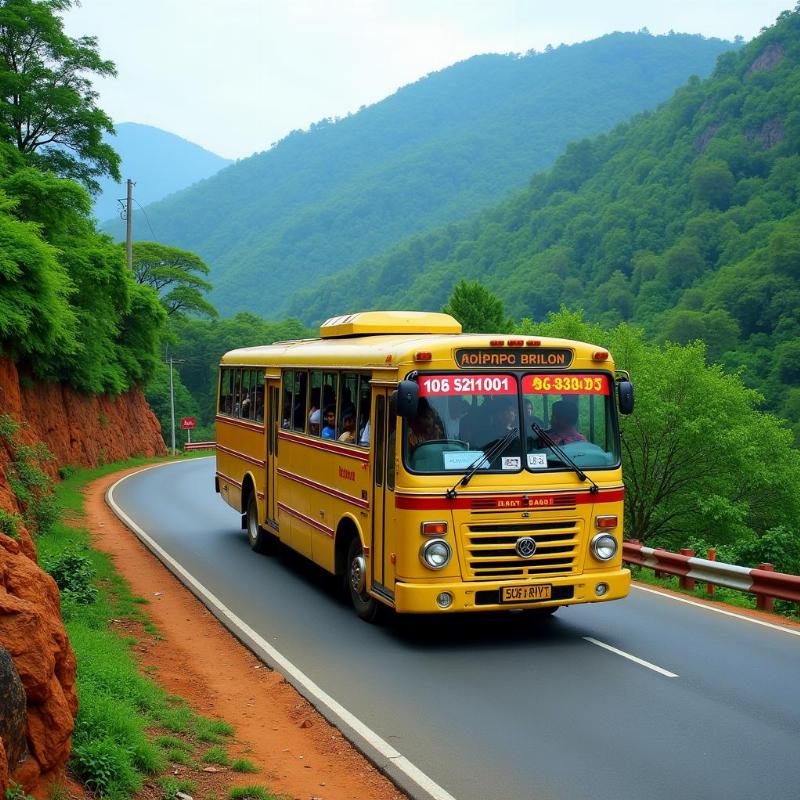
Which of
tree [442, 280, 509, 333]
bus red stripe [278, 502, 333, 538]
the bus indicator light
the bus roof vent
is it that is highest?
tree [442, 280, 509, 333]

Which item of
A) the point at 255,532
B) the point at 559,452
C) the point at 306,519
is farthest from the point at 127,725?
the point at 255,532

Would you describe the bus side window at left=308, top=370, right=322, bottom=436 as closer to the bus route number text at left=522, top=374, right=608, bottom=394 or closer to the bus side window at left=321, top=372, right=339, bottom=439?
the bus side window at left=321, top=372, right=339, bottom=439

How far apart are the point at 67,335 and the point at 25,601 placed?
19.6m

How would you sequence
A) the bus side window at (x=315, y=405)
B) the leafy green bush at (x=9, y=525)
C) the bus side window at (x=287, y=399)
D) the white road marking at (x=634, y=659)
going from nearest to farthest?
the leafy green bush at (x=9, y=525) → the white road marking at (x=634, y=659) → the bus side window at (x=315, y=405) → the bus side window at (x=287, y=399)

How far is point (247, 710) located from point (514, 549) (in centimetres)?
318

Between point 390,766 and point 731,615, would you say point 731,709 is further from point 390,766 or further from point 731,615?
point 731,615

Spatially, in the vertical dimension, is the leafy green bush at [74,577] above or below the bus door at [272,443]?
below

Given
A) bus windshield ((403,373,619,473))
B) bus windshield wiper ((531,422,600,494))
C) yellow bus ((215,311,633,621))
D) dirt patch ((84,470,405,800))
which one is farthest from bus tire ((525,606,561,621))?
dirt patch ((84,470,405,800))

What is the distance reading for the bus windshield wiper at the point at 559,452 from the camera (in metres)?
10.9

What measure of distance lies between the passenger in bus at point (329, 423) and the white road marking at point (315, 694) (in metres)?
2.53

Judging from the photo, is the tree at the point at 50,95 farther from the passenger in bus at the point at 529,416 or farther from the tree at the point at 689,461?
the passenger in bus at the point at 529,416

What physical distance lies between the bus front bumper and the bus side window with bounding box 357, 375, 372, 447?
2001 millimetres

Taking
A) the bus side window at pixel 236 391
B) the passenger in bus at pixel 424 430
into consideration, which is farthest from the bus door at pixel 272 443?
the passenger in bus at pixel 424 430

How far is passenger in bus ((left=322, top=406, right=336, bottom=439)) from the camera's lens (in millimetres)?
→ 13270
